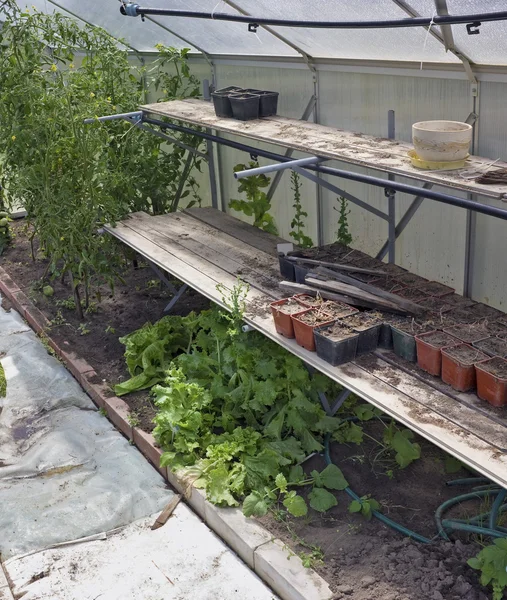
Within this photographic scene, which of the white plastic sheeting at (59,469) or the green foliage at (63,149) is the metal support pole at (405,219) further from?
the green foliage at (63,149)

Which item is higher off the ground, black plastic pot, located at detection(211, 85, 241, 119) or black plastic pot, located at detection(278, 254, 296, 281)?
black plastic pot, located at detection(211, 85, 241, 119)

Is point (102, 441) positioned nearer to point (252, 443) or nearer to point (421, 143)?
point (252, 443)

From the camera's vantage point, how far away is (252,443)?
3943 millimetres


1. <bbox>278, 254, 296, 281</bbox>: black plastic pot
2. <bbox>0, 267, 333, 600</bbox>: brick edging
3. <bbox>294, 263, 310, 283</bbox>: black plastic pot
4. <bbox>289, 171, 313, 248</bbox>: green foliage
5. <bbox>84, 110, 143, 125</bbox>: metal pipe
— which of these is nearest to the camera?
<bbox>0, 267, 333, 600</bbox>: brick edging

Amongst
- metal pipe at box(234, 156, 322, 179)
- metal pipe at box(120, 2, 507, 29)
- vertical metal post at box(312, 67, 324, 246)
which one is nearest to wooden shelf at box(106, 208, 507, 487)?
vertical metal post at box(312, 67, 324, 246)

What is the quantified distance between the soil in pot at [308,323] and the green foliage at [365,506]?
772 millimetres

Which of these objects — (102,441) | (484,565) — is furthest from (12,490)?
(484,565)

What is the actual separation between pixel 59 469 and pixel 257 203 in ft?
8.89

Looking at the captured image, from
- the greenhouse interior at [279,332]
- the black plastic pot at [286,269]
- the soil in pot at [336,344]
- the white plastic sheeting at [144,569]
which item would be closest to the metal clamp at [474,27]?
the greenhouse interior at [279,332]

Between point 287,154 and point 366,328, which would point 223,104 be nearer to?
point 287,154

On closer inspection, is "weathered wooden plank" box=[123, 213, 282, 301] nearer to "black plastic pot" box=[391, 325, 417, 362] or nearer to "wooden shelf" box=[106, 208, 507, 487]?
"wooden shelf" box=[106, 208, 507, 487]

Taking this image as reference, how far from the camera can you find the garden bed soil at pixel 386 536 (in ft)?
10.0

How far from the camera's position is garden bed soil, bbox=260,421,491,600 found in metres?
3.06

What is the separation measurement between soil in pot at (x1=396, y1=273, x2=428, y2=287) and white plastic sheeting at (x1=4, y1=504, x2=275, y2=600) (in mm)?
1717
